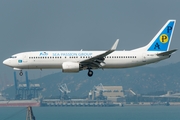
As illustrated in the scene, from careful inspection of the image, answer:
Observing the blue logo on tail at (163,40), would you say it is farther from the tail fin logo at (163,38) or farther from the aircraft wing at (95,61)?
the aircraft wing at (95,61)

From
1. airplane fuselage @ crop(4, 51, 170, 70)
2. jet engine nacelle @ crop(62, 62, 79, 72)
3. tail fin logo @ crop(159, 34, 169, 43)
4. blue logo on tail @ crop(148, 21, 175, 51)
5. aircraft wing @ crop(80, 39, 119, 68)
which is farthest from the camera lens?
tail fin logo @ crop(159, 34, 169, 43)

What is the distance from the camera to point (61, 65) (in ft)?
318

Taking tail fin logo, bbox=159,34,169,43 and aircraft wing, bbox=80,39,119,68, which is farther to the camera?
tail fin logo, bbox=159,34,169,43

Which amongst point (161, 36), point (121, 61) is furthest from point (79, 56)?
point (161, 36)

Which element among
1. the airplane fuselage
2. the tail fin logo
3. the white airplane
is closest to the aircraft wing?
the white airplane

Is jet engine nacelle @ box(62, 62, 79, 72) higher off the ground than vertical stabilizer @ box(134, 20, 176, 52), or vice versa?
vertical stabilizer @ box(134, 20, 176, 52)

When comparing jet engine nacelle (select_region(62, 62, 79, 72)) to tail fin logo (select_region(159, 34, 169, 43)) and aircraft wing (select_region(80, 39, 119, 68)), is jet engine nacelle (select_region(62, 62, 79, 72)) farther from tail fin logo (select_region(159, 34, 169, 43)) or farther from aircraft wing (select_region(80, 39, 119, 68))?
tail fin logo (select_region(159, 34, 169, 43))

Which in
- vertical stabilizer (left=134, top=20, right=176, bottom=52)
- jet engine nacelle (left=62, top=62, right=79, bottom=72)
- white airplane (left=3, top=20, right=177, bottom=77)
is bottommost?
jet engine nacelle (left=62, top=62, right=79, bottom=72)

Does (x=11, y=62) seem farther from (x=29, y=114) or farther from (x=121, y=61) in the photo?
(x=29, y=114)

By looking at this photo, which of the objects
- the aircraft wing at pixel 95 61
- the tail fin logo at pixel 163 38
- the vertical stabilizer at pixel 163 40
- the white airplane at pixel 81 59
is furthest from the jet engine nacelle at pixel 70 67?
the tail fin logo at pixel 163 38

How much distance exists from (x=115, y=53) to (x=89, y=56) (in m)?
4.83

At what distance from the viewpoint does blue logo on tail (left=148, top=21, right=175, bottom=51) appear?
102 meters

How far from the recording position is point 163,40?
4040 inches

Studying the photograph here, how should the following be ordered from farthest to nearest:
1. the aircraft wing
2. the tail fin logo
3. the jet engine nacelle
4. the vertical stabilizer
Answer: the tail fin logo < the vertical stabilizer < the jet engine nacelle < the aircraft wing
